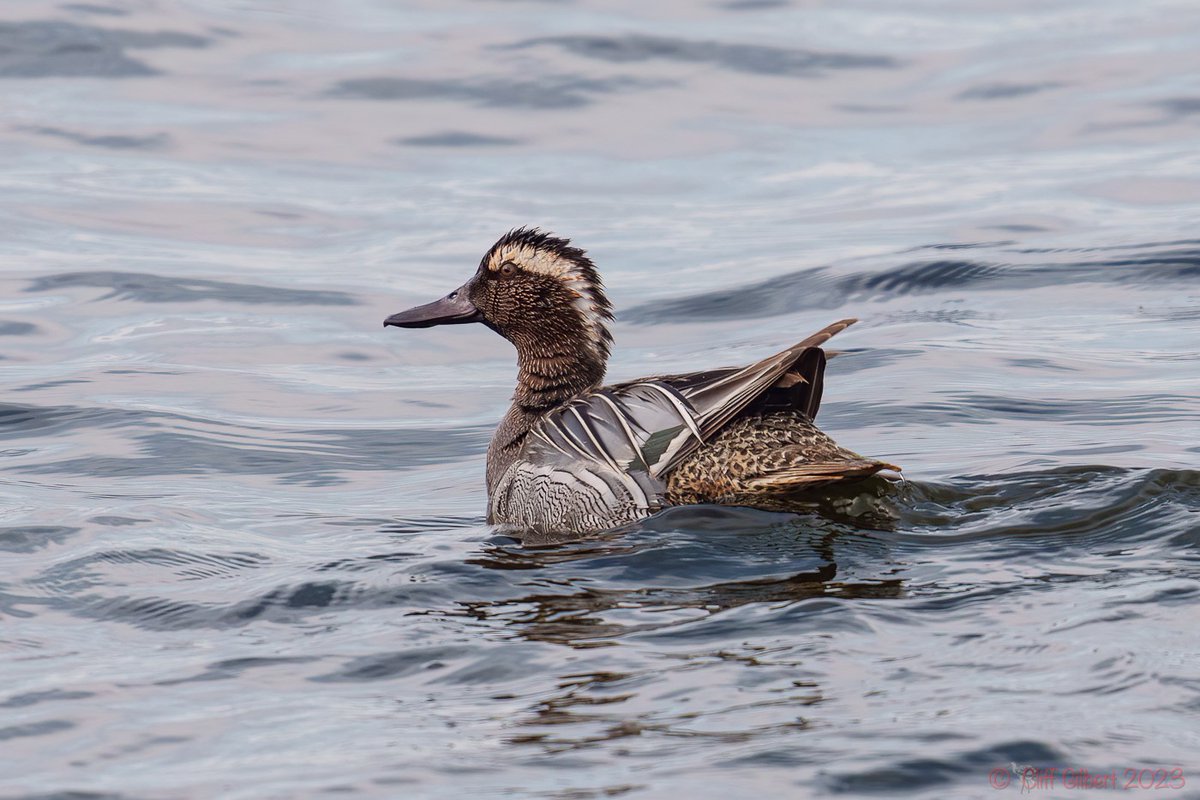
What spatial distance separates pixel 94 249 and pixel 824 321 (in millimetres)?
6158

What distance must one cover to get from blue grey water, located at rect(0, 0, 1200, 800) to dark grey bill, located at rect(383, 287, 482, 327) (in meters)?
0.87

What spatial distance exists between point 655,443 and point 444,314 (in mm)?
1763

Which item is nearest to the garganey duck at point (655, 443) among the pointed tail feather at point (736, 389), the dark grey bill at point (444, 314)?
the pointed tail feather at point (736, 389)

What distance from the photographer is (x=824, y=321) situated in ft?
38.1

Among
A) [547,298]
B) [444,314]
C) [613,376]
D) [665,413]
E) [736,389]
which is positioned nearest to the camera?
[736,389]

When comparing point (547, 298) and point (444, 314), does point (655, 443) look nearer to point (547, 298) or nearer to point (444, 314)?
point (547, 298)

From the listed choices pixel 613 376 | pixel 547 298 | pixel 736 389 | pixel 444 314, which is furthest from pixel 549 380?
pixel 613 376

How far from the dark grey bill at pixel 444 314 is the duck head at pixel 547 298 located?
151 mm

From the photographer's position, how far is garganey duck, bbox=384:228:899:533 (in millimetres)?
6484

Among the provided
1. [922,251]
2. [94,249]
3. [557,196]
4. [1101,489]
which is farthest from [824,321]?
[94,249]

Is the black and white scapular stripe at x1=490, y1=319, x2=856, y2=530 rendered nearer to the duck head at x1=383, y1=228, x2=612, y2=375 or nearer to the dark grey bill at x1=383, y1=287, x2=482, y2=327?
the duck head at x1=383, y1=228, x2=612, y2=375

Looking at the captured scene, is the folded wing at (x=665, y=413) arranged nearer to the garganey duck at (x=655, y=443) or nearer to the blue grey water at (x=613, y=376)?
the garganey duck at (x=655, y=443)

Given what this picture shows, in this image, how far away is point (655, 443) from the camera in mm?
6621

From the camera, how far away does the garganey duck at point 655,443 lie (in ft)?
21.3
